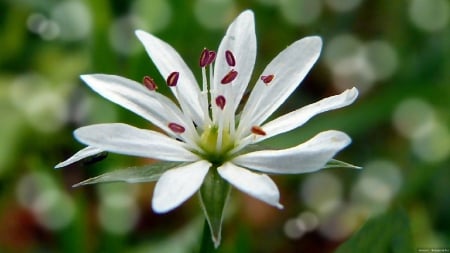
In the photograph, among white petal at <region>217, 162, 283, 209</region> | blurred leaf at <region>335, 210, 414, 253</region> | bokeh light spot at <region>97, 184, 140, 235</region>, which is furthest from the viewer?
bokeh light spot at <region>97, 184, 140, 235</region>

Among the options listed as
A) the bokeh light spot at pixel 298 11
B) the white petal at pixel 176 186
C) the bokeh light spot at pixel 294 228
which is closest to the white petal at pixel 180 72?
the white petal at pixel 176 186

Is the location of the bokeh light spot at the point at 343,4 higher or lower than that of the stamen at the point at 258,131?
lower

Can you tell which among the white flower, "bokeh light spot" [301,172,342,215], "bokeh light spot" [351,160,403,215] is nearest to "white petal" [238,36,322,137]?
the white flower

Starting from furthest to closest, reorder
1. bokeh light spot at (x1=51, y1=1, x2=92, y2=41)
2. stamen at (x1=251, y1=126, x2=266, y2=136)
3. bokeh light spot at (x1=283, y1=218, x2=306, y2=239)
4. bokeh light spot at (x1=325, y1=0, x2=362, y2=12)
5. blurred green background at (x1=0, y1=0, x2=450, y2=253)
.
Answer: bokeh light spot at (x1=325, y1=0, x2=362, y2=12), bokeh light spot at (x1=51, y1=1, x2=92, y2=41), bokeh light spot at (x1=283, y1=218, x2=306, y2=239), blurred green background at (x1=0, y1=0, x2=450, y2=253), stamen at (x1=251, y1=126, x2=266, y2=136)

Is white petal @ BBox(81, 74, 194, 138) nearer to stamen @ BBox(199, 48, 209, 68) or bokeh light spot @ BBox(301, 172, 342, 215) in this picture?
stamen @ BBox(199, 48, 209, 68)

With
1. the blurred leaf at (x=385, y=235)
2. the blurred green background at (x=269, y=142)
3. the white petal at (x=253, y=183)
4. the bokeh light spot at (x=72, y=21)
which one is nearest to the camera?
the white petal at (x=253, y=183)

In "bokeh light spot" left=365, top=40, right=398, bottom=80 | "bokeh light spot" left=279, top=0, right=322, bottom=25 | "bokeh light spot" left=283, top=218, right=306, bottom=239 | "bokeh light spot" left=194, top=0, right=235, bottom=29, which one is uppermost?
"bokeh light spot" left=194, top=0, right=235, bottom=29

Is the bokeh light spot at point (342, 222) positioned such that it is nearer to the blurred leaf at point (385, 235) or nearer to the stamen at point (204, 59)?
the blurred leaf at point (385, 235)
